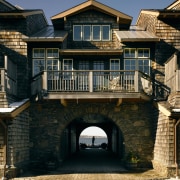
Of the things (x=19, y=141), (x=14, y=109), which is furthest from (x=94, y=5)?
(x=19, y=141)

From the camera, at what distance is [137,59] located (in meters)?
19.5

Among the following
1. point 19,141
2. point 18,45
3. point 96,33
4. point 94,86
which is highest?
point 96,33

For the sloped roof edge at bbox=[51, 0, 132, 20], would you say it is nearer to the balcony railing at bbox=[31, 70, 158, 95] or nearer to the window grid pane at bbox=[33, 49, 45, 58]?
the window grid pane at bbox=[33, 49, 45, 58]

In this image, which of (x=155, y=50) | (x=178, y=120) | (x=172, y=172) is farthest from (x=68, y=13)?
(x=172, y=172)

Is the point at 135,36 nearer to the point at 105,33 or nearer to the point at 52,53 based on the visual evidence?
the point at 105,33

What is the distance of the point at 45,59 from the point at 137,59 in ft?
17.5

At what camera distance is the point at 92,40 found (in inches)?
807

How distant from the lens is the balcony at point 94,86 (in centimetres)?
1666

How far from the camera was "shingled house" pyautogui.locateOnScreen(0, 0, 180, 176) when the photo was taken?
16.5 m

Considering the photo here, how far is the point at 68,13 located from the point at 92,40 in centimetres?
220

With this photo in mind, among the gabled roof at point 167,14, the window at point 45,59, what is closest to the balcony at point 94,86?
the window at point 45,59

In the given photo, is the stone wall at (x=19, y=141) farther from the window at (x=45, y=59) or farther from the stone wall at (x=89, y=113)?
the window at (x=45, y=59)

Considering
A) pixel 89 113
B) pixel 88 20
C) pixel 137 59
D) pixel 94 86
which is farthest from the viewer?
pixel 88 20

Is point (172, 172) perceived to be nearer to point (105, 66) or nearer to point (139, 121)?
point (139, 121)
